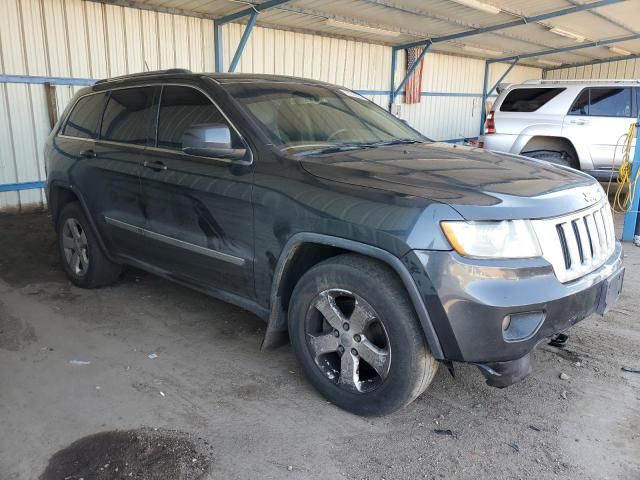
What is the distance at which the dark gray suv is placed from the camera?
8.24 ft

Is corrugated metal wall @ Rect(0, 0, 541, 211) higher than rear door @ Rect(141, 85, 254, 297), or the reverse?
corrugated metal wall @ Rect(0, 0, 541, 211)

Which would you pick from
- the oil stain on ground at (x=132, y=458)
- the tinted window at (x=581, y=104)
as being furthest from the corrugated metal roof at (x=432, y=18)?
the oil stain on ground at (x=132, y=458)

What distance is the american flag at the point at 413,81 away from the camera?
14.2 m

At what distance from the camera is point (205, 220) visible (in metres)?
3.49

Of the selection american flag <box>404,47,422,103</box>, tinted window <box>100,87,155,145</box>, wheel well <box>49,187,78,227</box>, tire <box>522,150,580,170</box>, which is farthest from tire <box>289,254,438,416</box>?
american flag <box>404,47,422,103</box>

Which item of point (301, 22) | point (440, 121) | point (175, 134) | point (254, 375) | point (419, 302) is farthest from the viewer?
point (440, 121)

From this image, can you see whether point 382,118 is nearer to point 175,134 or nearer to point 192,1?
point 175,134

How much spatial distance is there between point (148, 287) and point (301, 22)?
7462 mm

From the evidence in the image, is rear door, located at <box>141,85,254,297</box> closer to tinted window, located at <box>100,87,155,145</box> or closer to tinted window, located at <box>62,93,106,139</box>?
tinted window, located at <box>100,87,155,145</box>

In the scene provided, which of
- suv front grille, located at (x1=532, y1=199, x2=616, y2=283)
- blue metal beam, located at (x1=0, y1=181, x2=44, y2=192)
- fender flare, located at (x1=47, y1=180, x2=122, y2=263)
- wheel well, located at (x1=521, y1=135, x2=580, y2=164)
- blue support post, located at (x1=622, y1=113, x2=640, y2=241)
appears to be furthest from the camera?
wheel well, located at (x1=521, y1=135, x2=580, y2=164)

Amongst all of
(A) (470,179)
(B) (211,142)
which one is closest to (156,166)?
(B) (211,142)

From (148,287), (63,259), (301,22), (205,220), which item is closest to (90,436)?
(205,220)

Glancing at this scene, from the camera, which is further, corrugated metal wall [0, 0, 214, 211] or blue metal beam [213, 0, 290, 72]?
blue metal beam [213, 0, 290, 72]

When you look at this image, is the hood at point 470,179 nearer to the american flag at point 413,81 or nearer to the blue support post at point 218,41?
the blue support post at point 218,41
